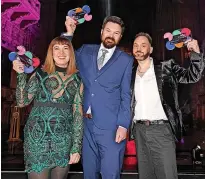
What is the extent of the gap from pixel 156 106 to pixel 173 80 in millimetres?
297

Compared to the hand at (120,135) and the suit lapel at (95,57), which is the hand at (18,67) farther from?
the hand at (120,135)

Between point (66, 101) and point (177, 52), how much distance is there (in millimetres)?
3192

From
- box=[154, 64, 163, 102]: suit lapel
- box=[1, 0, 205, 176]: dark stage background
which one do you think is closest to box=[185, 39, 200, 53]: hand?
box=[154, 64, 163, 102]: suit lapel

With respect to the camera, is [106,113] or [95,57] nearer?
[106,113]

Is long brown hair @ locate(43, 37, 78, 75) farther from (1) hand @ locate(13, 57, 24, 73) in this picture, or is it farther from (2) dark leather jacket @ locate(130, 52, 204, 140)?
(2) dark leather jacket @ locate(130, 52, 204, 140)

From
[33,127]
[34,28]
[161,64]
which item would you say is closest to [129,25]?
[34,28]

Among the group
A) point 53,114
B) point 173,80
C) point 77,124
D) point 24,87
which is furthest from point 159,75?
point 24,87

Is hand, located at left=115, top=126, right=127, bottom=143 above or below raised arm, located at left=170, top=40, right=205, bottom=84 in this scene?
below

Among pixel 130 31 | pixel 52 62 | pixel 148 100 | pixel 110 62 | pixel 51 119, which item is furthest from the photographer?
pixel 130 31

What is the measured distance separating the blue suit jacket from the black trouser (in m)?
0.30

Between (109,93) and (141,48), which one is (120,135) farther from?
(141,48)

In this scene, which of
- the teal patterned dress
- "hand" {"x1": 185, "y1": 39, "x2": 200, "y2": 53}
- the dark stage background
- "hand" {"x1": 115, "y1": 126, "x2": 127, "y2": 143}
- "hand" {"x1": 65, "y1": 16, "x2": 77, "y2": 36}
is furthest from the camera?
the dark stage background

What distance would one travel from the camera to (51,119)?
1.80 metres

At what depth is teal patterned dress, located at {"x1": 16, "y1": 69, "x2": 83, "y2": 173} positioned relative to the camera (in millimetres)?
1772
